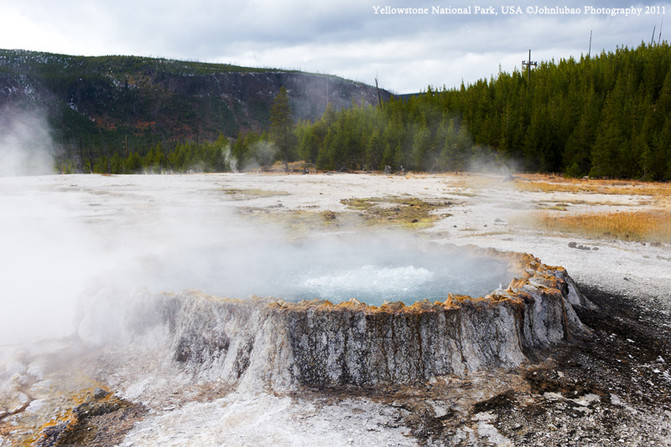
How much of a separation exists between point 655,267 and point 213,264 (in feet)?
29.8

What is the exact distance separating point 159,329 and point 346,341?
97.7 inches

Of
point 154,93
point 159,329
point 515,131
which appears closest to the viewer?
point 159,329

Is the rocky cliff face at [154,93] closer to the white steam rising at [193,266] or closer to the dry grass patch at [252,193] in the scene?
the dry grass patch at [252,193]

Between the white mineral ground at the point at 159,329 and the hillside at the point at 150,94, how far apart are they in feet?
325

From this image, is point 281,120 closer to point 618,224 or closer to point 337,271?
point 618,224

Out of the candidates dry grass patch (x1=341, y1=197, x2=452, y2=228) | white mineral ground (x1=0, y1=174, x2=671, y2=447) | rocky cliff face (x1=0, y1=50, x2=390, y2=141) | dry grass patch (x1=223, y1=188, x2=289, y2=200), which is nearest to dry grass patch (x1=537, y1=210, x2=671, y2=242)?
white mineral ground (x1=0, y1=174, x2=671, y2=447)

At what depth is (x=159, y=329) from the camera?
551cm

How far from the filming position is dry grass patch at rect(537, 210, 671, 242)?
12.4 meters

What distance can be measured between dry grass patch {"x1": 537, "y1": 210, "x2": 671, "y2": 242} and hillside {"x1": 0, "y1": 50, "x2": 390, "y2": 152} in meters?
104

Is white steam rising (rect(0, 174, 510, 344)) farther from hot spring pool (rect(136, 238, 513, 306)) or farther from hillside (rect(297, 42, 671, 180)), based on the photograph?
hillside (rect(297, 42, 671, 180))

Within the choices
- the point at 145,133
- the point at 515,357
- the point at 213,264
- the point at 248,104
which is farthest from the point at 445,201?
the point at 248,104

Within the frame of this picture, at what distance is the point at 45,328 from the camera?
6.00 meters

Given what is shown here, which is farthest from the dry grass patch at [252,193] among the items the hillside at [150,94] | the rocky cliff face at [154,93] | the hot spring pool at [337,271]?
the rocky cliff face at [154,93]

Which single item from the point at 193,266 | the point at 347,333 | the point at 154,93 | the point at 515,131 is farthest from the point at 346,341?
the point at 154,93
